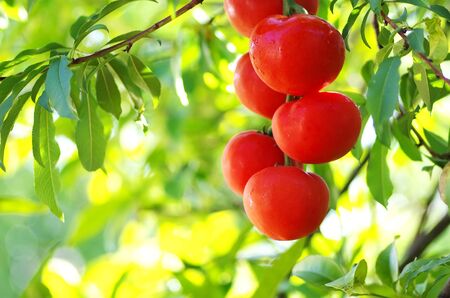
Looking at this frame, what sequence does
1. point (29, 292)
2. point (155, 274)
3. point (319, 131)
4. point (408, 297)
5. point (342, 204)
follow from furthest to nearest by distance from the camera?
point (155, 274) → point (342, 204) → point (29, 292) → point (408, 297) → point (319, 131)

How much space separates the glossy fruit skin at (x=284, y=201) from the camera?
32.5 inches

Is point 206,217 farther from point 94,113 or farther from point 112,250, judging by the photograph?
point 94,113

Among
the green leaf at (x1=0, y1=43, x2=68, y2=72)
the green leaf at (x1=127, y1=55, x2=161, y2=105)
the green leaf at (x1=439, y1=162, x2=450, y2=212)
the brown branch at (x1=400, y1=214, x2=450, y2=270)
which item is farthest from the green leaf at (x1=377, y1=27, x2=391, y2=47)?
the brown branch at (x1=400, y1=214, x2=450, y2=270)

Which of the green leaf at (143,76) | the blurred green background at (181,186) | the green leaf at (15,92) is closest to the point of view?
the green leaf at (15,92)

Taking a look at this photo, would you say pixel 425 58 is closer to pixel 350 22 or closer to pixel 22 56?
pixel 350 22

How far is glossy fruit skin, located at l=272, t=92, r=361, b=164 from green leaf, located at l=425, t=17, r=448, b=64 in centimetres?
10

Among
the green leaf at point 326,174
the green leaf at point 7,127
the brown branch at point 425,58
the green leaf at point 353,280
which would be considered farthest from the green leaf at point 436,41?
the green leaf at point 7,127

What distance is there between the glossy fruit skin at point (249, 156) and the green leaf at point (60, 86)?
0.70 ft

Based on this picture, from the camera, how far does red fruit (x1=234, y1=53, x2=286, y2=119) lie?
0.88 meters

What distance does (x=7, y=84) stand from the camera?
0.86 meters

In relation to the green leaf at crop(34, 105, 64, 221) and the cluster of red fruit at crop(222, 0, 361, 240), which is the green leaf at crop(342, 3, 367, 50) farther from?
the green leaf at crop(34, 105, 64, 221)

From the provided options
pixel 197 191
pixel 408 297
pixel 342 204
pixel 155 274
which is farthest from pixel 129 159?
pixel 408 297

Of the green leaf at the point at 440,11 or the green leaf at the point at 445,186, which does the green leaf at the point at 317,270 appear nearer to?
the green leaf at the point at 445,186

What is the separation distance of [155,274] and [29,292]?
0.40m
